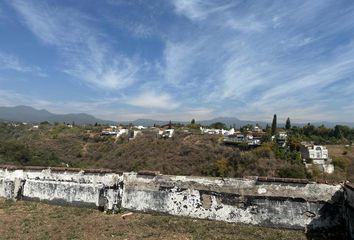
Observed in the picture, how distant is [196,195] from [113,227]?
A: 2402 millimetres

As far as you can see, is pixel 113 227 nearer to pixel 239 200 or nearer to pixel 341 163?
pixel 239 200

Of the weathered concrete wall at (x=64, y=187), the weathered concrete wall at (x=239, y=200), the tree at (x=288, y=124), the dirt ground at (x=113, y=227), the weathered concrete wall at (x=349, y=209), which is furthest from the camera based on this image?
the tree at (x=288, y=124)

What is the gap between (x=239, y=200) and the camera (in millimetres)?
9500

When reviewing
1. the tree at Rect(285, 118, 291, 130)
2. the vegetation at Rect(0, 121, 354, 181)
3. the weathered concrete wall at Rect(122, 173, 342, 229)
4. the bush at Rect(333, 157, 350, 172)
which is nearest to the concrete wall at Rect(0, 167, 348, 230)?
the weathered concrete wall at Rect(122, 173, 342, 229)

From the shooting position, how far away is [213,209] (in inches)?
384

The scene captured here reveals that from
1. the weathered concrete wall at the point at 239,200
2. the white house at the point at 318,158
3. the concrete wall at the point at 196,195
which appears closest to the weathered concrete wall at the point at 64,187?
the concrete wall at the point at 196,195

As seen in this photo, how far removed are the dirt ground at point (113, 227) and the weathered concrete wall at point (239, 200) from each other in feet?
0.92

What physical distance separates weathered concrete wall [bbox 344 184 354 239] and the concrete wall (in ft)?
1.01

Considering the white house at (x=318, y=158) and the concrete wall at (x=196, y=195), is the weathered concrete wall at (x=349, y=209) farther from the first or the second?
the white house at (x=318, y=158)

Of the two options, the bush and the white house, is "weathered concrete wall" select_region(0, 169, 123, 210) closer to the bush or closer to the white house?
the white house

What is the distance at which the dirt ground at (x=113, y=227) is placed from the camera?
8.56m

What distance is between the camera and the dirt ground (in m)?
8.56

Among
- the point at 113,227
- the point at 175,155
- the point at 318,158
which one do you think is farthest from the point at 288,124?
the point at 113,227

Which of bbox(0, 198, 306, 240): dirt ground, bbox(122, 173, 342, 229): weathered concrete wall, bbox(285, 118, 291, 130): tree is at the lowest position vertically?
bbox(0, 198, 306, 240): dirt ground
